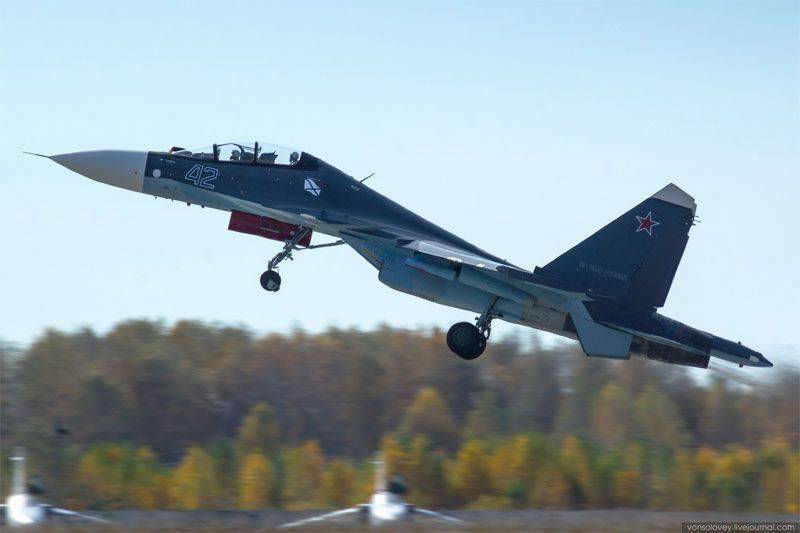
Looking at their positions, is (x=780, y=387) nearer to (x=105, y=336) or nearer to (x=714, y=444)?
(x=714, y=444)

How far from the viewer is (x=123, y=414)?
178ft

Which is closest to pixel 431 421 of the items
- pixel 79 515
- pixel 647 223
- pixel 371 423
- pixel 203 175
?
pixel 371 423

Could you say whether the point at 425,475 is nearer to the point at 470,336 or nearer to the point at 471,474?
the point at 471,474

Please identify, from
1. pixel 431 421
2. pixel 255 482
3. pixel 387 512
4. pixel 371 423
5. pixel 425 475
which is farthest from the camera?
pixel 371 423

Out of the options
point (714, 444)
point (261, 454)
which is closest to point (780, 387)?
point (714, 444)

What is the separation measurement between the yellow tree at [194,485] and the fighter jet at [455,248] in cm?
2112

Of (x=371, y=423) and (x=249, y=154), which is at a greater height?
(x=249, y=154)

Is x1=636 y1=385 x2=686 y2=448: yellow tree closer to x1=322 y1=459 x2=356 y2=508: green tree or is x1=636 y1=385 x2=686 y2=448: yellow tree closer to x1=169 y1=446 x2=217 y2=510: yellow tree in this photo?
x1=322 y1=459 x2=356 y2=508: green tree

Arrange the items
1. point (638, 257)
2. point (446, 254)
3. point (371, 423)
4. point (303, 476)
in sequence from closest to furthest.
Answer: point (446, 254)
point (638, 257)
point (303, 476)
point (371, 423)

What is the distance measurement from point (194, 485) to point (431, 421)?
1635 centimetres

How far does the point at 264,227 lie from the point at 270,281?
1138 mm

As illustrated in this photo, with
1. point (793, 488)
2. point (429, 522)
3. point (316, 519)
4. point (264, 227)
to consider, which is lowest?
point (793, 488)

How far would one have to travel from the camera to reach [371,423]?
58312 millimetres

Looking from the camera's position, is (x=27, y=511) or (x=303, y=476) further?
(x=303, y=476)
